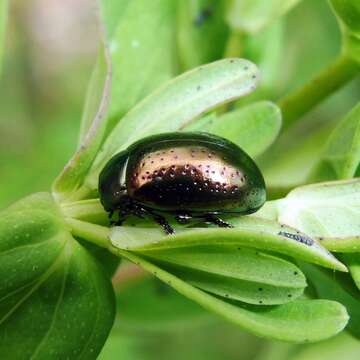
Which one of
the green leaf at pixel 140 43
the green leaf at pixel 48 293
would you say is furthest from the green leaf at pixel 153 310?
the green leaf at pixel 48 293

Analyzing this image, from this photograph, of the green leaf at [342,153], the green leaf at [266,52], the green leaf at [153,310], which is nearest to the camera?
the green leaf at [342,153]

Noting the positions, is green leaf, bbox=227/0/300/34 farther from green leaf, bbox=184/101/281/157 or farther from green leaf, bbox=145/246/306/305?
green leaf, bbox=145/246/306/305

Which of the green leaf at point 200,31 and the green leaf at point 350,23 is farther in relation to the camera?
the green leaf at point 200,31

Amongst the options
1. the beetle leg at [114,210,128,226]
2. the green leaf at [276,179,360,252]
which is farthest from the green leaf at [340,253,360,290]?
the beetle leg at [114,210,128,226]

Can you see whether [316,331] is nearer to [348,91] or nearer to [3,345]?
[3,345]

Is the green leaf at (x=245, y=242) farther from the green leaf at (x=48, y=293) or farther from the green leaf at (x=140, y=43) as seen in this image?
the green leaf at (x=140, y=43)

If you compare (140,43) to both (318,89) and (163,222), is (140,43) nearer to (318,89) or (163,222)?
(318,89)

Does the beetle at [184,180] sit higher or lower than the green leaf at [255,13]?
lower
